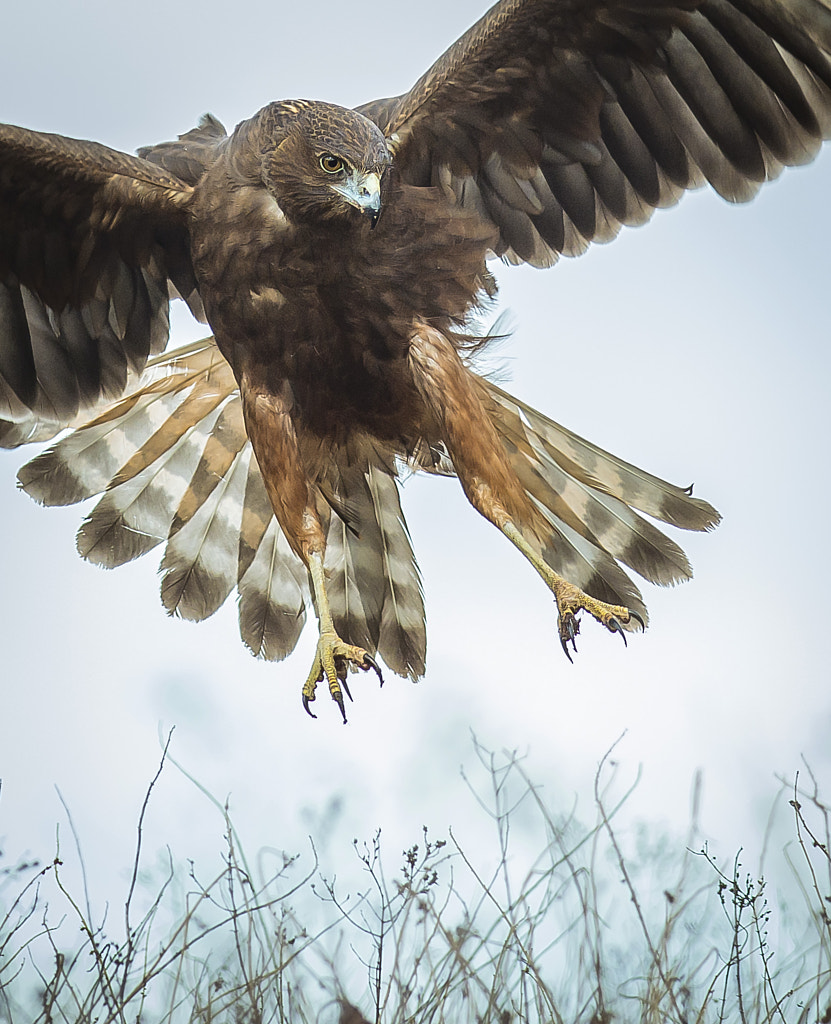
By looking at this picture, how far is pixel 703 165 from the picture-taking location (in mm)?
3969

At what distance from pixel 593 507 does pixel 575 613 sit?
101cm

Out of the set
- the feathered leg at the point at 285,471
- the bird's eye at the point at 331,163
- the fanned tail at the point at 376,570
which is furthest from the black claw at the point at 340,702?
the bird's eye at the point at 331,163

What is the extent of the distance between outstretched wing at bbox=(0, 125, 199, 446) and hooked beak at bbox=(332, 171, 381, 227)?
75 centimetres

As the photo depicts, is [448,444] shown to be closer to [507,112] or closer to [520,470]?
[520,470]

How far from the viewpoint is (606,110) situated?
400 cm

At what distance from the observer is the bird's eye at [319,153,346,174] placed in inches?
131

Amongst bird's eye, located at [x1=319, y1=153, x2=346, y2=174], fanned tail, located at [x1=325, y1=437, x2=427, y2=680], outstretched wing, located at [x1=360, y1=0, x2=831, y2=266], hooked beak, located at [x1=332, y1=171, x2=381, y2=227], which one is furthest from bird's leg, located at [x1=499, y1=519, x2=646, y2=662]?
outstretched wing, located at [x1=360, y1=0, x2=831, y2=266]

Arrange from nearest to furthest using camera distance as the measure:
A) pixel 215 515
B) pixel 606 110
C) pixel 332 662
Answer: pixel 332 662 → pixel 606 110 → pixel 215 515

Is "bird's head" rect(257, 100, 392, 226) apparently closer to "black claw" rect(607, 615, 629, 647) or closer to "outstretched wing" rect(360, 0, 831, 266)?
"outstretched wing" rect(360, 0, 831, 266)

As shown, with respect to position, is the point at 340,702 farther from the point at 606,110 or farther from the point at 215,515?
the point at 606,110

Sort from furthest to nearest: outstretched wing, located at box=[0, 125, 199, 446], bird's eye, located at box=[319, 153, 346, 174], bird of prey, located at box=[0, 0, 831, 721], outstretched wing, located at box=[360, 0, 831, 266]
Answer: outstretched wing, located at box=[0, 125, 199, 446] < outstretched wing, located at box=[360, 0, 831, 266] < bird of prey, located at box=[0, 0, 831, 721] < bird's eye, located at box=[319, 153, 346, 174]

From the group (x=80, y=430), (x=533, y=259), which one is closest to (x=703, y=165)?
(x=533, y=259)

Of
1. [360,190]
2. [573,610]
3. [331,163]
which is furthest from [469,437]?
[331,163]

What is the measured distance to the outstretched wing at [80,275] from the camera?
385 cm
